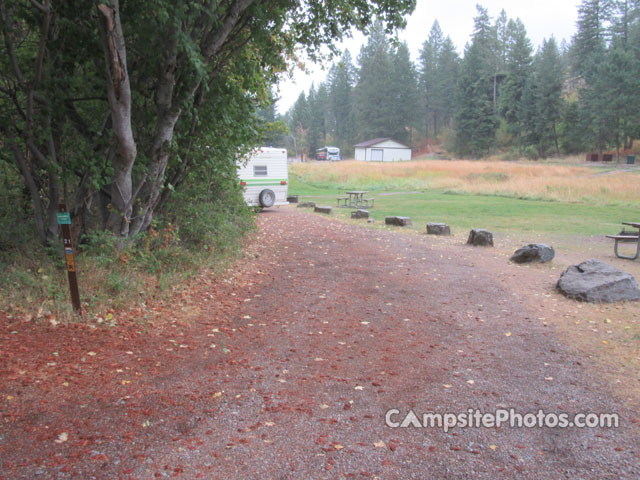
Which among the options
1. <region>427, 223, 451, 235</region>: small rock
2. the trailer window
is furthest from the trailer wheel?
<region>427, 223, 451, 235</region>: small rock

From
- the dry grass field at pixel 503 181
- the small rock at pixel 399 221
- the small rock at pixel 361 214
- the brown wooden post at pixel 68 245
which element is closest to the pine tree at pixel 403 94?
the dry grass field at pixel 503 181

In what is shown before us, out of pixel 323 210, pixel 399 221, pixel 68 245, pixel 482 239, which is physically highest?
pixel 68 245

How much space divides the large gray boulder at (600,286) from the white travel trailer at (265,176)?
1319 centimetres

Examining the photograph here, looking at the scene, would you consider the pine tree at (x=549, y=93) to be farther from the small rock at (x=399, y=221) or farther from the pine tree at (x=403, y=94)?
the small rock at (x=399, y=221)

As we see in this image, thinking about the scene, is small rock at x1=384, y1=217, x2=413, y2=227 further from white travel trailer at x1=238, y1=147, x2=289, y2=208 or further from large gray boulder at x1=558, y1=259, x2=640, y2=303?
large gray boulder at x1=558, y1=259, x2=640, y2=303

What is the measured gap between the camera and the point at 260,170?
62.2 ft

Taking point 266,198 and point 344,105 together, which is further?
point 344,105

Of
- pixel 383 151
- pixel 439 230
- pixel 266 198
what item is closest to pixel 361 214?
pixel 439 230

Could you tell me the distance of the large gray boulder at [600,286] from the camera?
6.94 meters

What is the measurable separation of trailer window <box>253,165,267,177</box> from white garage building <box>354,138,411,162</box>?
53.3 m

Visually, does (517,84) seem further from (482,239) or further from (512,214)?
(482,239)

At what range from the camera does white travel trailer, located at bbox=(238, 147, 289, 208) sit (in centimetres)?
1877

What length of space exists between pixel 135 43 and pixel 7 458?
218 inches

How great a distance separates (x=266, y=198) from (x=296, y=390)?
15.7 meters
